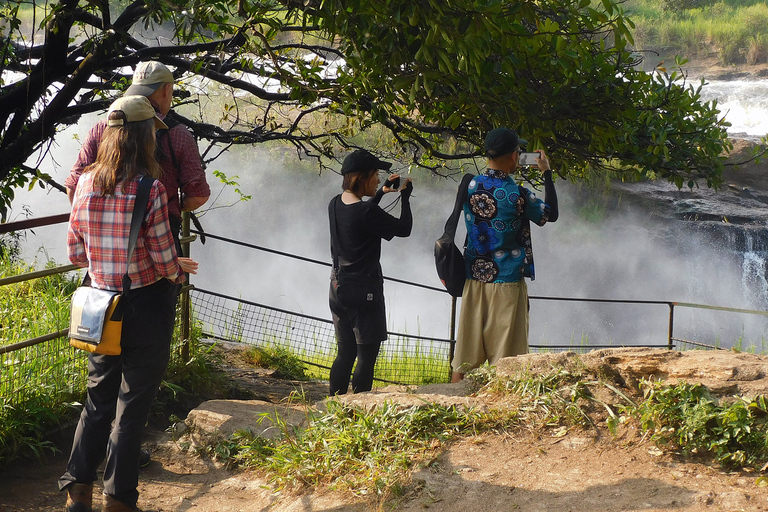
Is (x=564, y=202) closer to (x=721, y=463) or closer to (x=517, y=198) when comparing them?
(x=517, y=198)

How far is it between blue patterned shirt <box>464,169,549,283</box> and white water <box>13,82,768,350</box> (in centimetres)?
1172

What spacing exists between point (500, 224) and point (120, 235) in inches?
79.3

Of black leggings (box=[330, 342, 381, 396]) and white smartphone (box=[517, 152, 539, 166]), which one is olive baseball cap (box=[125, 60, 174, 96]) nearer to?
black leggings (box=[330, 342, 381, 396])

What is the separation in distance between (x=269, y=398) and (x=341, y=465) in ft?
7.91

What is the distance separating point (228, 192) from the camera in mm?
20078

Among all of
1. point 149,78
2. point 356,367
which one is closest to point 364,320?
point 356,367

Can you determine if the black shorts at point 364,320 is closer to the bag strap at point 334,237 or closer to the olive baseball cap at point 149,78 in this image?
the bag strap at point 334,237

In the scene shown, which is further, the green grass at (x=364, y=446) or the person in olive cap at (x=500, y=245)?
the person in olive cap at (x=500, y=245)

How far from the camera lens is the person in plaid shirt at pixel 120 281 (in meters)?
2.62

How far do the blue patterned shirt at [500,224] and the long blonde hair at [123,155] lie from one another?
177 cm

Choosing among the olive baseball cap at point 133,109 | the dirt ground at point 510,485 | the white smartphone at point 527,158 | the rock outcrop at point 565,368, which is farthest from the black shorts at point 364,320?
the olive baseball cap at point 133,109

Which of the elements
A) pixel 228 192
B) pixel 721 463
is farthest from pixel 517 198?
pixel 228 192

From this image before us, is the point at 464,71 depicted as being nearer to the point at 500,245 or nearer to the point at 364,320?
the point at 500,245

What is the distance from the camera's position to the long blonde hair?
2604mm
